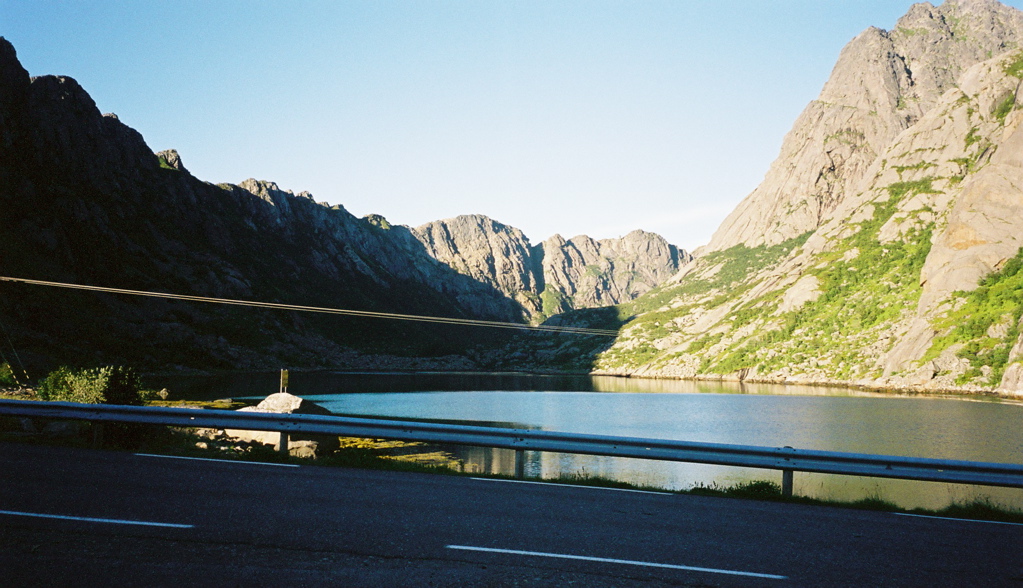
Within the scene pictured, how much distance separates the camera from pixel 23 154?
158 m

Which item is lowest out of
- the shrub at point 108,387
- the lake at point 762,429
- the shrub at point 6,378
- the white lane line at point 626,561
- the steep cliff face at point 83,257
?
the lake at point 762,429

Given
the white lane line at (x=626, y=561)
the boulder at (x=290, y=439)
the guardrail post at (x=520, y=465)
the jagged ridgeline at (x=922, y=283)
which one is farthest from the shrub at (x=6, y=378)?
the jagged ridgeline at (x=922, y=283)

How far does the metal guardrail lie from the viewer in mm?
12352

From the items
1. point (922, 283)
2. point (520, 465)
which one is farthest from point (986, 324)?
point (520, 465)

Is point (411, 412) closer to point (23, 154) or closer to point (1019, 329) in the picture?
point (1019, 329)

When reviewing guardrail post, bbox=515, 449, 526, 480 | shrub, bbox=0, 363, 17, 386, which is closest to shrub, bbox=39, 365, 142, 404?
guardrail post, bbox=515, 449, 526, 480

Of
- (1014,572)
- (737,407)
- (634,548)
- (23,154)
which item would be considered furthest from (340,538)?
(23,154)

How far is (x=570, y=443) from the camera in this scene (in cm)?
1377

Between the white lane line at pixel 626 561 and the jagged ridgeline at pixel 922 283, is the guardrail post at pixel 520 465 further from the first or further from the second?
the jagged ridgeline at pixel 922 283

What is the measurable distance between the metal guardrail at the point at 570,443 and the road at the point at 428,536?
135 cm

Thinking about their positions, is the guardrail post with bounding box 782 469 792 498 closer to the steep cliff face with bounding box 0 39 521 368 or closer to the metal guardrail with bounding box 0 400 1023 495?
the metal guardrail with bounding box 0 400 1023 495

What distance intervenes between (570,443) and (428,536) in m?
6.42

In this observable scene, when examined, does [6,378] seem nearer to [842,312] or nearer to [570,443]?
[570,443]

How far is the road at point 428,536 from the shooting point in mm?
6352
